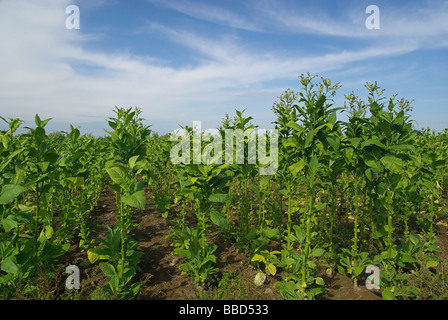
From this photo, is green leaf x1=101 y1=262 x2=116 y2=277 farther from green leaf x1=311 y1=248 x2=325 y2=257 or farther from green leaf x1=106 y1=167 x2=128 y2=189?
green leaf x1=311 y1=248 x2=325 y2=257

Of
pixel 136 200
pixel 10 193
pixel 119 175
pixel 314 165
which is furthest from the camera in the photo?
pixel 314 165

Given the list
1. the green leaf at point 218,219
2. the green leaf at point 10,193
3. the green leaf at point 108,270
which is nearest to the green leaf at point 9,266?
the green leaf at point 10,193

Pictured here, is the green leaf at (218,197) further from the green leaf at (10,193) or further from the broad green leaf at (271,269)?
the green leaf at (10,193)

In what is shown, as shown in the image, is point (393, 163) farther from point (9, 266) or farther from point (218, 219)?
point (9, 266)

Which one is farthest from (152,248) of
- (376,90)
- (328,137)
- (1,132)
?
(376,90)

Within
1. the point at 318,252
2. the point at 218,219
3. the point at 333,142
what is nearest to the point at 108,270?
the point at 218,219

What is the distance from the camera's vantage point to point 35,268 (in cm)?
333

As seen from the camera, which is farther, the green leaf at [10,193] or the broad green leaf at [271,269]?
the broad green leaf at [271,269]

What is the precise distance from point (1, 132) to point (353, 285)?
5.98 m

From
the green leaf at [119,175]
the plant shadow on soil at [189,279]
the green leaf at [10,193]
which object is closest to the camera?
the green leaf at [10,193]

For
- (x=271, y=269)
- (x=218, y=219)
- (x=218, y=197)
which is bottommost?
(x=271, y=269)

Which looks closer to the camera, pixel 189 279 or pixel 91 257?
pixel 189 279

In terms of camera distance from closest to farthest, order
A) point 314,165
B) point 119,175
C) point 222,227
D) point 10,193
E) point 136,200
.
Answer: point 10,193 < point 136,200 < point 119,175 < point 314,165 < point 222,227

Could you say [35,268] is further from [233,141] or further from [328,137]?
[328,137]
